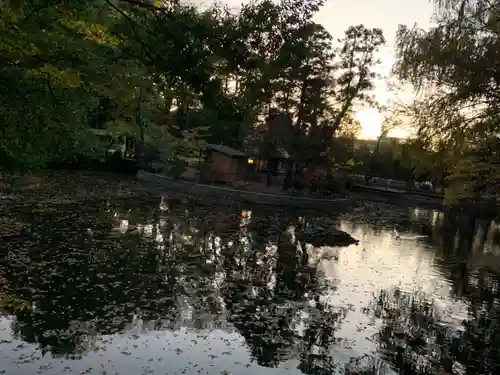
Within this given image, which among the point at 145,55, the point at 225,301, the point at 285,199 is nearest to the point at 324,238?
the point at 225,301

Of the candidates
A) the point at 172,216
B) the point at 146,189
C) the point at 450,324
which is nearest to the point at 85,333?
the point at 450,324

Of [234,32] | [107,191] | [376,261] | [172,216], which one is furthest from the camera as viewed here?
[107,191]

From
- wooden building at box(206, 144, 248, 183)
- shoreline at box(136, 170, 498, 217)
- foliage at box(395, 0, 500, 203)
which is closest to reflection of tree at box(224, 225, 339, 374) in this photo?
foliage at box(395, 0, 500, 203)

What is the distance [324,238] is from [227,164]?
17.7m

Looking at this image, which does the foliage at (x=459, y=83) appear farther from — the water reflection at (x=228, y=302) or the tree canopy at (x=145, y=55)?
the tree canopy at (x=145, y=55)

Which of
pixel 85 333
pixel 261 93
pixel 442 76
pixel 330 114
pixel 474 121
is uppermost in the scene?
pixel 330 114

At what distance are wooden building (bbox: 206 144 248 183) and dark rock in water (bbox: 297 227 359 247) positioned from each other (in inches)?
622

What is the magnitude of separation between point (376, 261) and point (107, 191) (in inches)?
658

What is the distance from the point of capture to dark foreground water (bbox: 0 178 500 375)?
729 cm

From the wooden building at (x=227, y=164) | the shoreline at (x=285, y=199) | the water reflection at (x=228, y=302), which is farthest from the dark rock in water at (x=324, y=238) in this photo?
the wooden building at (x=227, y=164)

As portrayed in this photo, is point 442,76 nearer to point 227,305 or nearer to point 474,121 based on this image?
point 474,121

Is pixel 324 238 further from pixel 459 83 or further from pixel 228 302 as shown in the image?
pixel 459 83

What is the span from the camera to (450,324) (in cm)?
977

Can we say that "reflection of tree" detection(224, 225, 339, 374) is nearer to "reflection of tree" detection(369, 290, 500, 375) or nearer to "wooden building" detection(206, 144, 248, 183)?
"reflection of tree" detection(369, 290, 500, 375)
